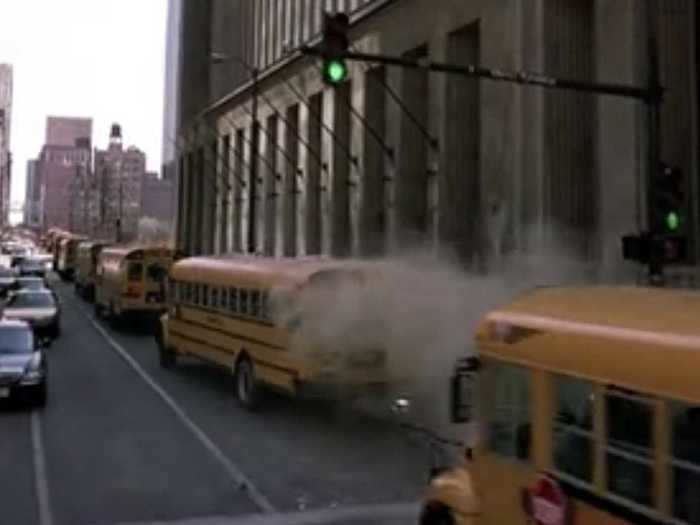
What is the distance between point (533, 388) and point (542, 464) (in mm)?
433

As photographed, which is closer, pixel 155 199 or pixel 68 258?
pixel 68 258

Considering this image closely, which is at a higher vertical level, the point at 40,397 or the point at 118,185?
the point at 118,185

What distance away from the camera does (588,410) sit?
18.4ft

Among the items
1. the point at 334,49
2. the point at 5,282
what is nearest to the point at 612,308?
the point at 334,49

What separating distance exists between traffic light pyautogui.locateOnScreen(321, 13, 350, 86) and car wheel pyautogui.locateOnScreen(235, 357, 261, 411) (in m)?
6.13

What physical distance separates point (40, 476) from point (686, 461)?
9.48 meters

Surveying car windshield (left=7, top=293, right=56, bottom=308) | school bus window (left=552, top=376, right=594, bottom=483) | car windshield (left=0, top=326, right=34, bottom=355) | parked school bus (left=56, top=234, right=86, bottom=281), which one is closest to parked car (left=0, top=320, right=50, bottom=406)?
car windshield (left=0, top=326, right=34, bottom=355)

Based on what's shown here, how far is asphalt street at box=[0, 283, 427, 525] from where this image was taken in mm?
11195

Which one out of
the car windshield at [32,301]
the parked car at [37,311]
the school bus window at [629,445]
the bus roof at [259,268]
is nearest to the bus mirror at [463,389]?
the school bus window at [629,445]

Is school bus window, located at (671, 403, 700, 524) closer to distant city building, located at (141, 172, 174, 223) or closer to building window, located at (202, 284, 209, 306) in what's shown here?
building window, located at (202, 284, 209, 306)

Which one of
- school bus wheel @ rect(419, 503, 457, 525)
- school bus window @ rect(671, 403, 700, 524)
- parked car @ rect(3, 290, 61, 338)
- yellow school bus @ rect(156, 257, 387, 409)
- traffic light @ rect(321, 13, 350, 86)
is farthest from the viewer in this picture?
parked car @ rect(3, 290, 61, 338)

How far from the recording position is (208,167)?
2840 inches

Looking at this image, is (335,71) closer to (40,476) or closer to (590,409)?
(40,476)

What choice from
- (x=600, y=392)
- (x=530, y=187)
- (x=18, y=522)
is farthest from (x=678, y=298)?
(x=530, y=187)
